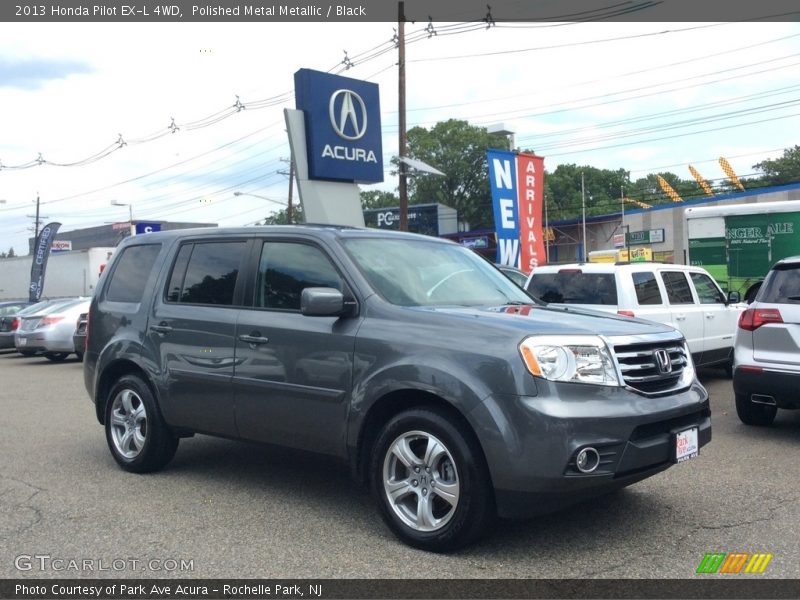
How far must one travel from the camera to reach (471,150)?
231ft

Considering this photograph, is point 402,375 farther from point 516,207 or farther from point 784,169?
point 784,169

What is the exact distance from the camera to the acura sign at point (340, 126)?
49.9 feet

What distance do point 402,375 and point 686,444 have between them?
1716mm

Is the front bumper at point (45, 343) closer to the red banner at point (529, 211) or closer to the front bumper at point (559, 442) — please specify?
the red banner at point (529, 211)

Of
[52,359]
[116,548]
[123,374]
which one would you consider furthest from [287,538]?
[52,359]

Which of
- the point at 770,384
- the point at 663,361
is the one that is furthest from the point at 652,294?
the point at 663,361

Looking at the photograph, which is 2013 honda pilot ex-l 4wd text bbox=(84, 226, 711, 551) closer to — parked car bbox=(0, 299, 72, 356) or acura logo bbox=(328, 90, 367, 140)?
acura logo bbox=(328, 90, 367, 140)

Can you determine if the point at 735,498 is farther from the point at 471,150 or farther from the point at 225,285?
the point at 471,150

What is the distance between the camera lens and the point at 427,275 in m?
5.50

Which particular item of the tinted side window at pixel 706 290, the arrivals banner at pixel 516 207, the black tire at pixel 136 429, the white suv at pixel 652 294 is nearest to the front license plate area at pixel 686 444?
the black tire at pixel 136 429

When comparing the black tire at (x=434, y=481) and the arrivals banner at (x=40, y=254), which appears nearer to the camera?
the black tire at (x=434, y=481)

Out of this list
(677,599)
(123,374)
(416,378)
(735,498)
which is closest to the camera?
(677,599)

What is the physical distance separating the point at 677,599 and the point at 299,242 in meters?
3.26

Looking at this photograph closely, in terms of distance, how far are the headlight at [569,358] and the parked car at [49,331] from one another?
14.9 m
